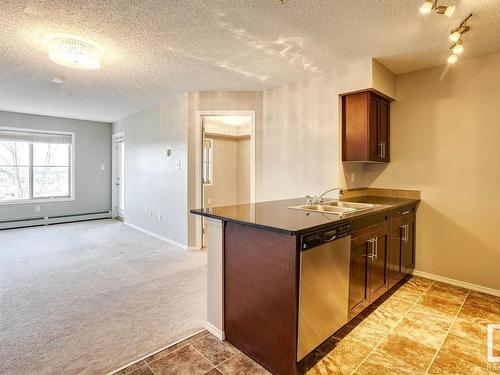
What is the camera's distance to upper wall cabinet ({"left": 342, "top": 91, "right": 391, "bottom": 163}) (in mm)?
3004

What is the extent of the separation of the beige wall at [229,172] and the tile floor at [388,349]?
12.9 feet

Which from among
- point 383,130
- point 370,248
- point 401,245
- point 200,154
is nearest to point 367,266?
point 370,248

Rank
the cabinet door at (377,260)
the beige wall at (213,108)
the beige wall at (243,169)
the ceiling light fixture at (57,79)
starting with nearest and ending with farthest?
the cabinet door at (377,260) → the ceiling light fixture at (57,79) → the beige wall at (213,108) → the beige wall at (243,169)

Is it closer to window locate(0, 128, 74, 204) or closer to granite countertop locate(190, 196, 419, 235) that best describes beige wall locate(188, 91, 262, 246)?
granite countertop locate(190, 196, 419, 235)

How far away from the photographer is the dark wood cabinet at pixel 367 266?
2086 mm

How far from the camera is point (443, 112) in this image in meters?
3.04

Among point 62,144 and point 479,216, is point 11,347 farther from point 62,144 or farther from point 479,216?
point 62,144

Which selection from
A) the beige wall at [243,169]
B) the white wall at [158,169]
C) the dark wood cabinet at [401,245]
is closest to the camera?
the dark wood cabinet at [401,245]

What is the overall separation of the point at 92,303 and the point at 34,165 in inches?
196

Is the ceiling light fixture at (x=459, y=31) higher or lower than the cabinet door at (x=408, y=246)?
higher

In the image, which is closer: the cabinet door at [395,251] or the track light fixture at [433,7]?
the track light fixture at [433,7]

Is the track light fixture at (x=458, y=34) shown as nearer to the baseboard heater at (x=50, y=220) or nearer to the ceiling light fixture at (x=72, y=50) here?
the ceiling light fixture at (x=72, y=50)

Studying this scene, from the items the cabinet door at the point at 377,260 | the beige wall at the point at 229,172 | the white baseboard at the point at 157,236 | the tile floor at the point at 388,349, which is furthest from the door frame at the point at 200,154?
the tile floor at the point at 388,349

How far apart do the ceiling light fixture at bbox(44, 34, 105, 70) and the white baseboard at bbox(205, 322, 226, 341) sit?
2615mm
